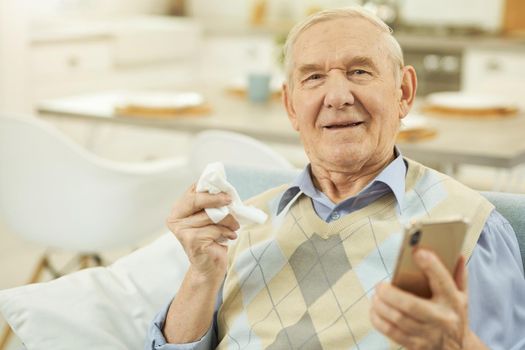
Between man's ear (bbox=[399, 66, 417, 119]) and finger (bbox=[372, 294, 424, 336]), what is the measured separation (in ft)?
2.10

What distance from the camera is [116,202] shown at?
10.5ft

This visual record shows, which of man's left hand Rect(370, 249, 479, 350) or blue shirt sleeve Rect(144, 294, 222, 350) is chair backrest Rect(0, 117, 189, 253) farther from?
man's left hand Rect(370, 249, 479, 350)

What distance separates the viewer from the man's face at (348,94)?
1.71 m

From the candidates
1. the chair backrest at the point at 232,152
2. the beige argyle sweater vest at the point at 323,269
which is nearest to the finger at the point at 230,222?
the beige argyle sweater vest at the point at 323,269

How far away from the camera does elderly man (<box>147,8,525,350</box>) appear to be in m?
1.59

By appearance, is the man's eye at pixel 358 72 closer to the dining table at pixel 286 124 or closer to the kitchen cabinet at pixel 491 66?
the dining table at pixel 286 124

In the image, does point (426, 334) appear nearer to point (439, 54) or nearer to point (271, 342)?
point (271, 342)

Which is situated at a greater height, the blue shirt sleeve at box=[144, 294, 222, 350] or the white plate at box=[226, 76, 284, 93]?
the blue shirt sleeve at box=[144, 294, 222, 350]

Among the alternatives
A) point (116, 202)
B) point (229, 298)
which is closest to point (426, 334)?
point (229, 298)

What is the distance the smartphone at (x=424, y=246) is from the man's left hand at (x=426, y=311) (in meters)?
→ 0.01

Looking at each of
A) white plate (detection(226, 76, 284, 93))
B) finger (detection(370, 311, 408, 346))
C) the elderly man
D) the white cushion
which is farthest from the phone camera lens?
white plate (detection(226, 76, 284, 93))

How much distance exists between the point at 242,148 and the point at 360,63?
110 centimetres

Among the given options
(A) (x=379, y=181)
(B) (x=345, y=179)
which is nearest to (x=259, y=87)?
(B) (x=345, y=179)

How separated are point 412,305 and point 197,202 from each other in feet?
1.64
